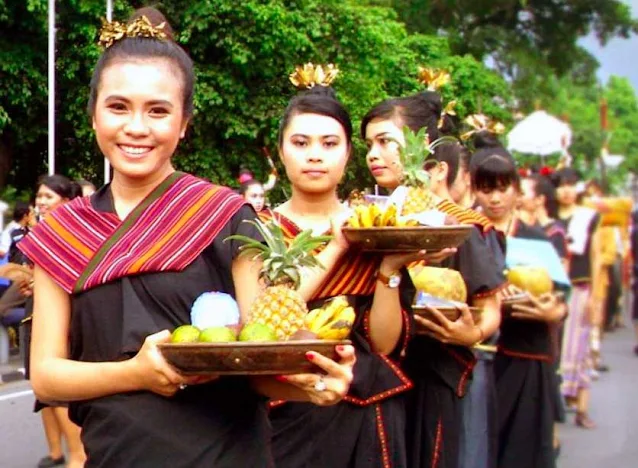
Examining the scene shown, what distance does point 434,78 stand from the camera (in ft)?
22.1

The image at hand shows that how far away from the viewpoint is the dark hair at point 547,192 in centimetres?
1042

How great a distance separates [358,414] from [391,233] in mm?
820

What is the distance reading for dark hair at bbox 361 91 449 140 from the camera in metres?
5.55

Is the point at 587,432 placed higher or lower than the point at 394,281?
lower

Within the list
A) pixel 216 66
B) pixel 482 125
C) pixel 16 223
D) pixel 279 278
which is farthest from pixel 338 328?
pixel 216 66

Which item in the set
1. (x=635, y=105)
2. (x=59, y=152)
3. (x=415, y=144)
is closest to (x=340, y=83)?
(x=59, y=152)

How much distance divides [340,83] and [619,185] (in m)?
72.0

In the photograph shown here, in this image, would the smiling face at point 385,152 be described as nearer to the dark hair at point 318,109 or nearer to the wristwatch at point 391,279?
the dark hair at point 318,109

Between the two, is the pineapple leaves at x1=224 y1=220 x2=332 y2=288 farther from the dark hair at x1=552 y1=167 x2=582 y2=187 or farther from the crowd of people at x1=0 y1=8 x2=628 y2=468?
the dark hair at x1=552 y1=167 x2=582 y2=187

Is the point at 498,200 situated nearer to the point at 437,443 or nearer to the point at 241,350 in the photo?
the point at 437,443

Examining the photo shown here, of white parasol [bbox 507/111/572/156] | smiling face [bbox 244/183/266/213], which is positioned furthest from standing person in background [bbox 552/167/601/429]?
white parasol [bbox 507/111/572/156]

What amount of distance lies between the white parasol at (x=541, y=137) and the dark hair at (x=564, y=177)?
340 inches

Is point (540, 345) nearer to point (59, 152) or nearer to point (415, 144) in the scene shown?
point (415, 144)

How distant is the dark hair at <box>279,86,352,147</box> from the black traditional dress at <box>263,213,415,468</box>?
382 millimetres
